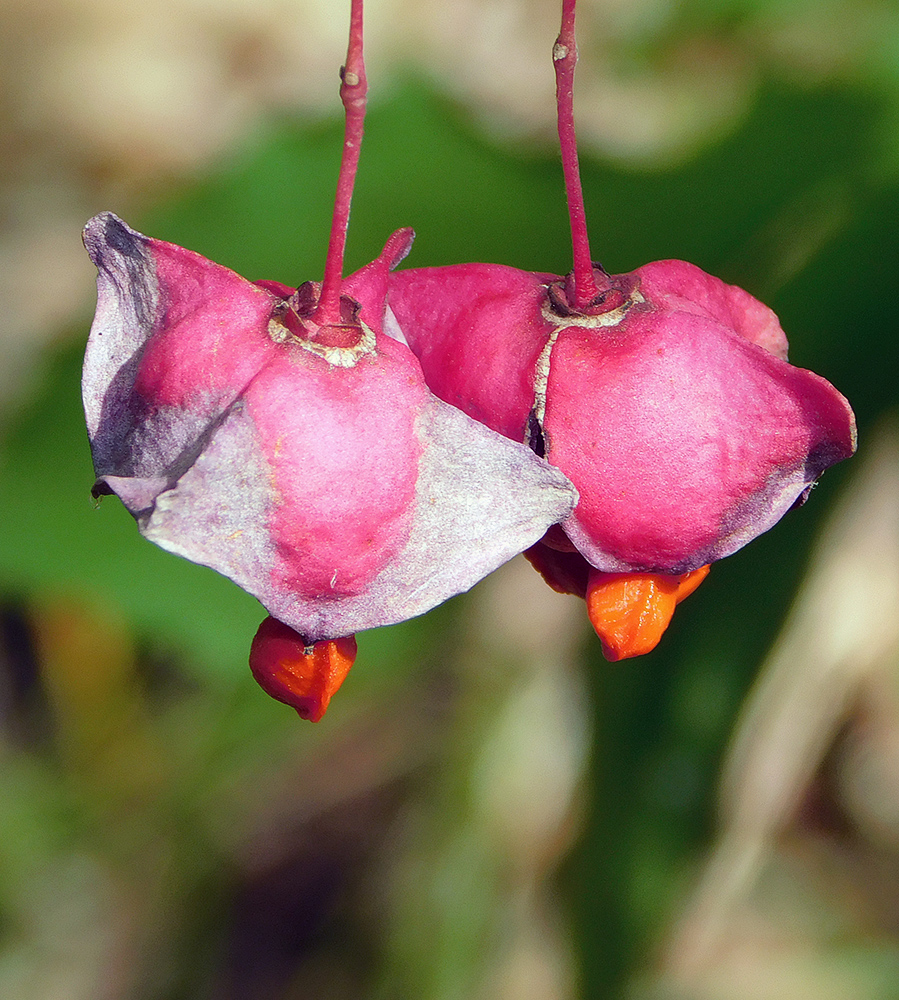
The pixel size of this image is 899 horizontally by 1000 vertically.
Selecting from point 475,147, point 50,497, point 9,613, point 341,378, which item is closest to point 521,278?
point 341,378

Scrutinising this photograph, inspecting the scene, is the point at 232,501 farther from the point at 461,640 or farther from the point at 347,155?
the point at 461,640

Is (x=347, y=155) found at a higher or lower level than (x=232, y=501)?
higher

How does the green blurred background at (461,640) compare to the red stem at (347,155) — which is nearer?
the red stem at (347,155)

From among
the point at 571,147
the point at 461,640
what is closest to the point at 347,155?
the point at 571,147

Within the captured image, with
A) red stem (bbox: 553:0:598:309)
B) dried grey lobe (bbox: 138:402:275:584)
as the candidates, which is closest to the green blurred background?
red stem (bbox: 553:0:598:309)

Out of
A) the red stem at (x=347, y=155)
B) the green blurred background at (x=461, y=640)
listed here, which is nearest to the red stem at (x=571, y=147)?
the red stem at (x=347, y=155)

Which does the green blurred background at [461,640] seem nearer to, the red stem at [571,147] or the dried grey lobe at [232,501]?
the red stem at [571,147]

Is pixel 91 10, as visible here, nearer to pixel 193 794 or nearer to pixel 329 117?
pixel 329 117
